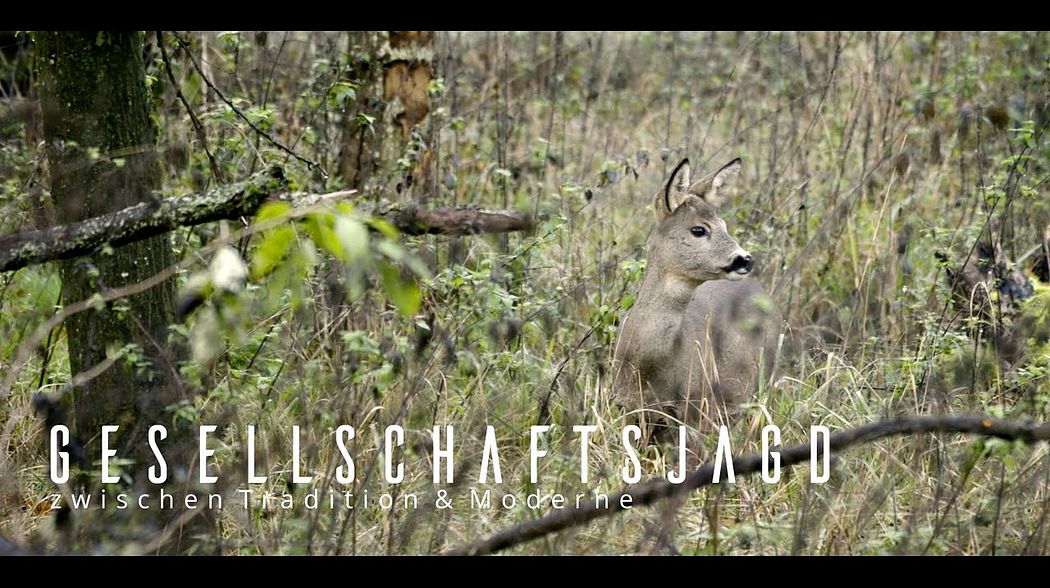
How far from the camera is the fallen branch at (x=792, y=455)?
3.30 meters

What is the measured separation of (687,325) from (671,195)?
1.98ft

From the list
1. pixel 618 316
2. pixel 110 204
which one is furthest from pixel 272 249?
pixel 618 316

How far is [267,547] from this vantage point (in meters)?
3.99

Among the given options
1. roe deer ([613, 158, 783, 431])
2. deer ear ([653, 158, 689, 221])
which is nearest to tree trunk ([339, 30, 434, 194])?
deer ear ([653, 158, 689, 221])

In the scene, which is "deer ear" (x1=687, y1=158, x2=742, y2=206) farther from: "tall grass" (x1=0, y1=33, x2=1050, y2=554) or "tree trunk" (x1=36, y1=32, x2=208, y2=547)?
"tree trunk" (x1=36, y1=32, x2=208, y2=547)

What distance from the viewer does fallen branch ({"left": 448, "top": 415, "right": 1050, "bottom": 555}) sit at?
3.30m

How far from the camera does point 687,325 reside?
6055 mm

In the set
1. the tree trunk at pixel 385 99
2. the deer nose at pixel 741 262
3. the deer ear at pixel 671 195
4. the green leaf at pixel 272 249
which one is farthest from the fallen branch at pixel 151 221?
the tree trunk at pixel 385 99

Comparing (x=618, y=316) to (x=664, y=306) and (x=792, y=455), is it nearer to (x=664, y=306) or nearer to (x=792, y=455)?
(x=664, y=306)

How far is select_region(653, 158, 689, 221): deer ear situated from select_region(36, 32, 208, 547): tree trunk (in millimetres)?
2591

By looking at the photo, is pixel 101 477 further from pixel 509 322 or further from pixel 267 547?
pixel 509 322

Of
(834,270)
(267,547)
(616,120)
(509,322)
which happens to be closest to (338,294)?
(509,322)

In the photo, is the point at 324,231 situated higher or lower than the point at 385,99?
lower

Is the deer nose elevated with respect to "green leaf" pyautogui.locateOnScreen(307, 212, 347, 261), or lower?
lower
